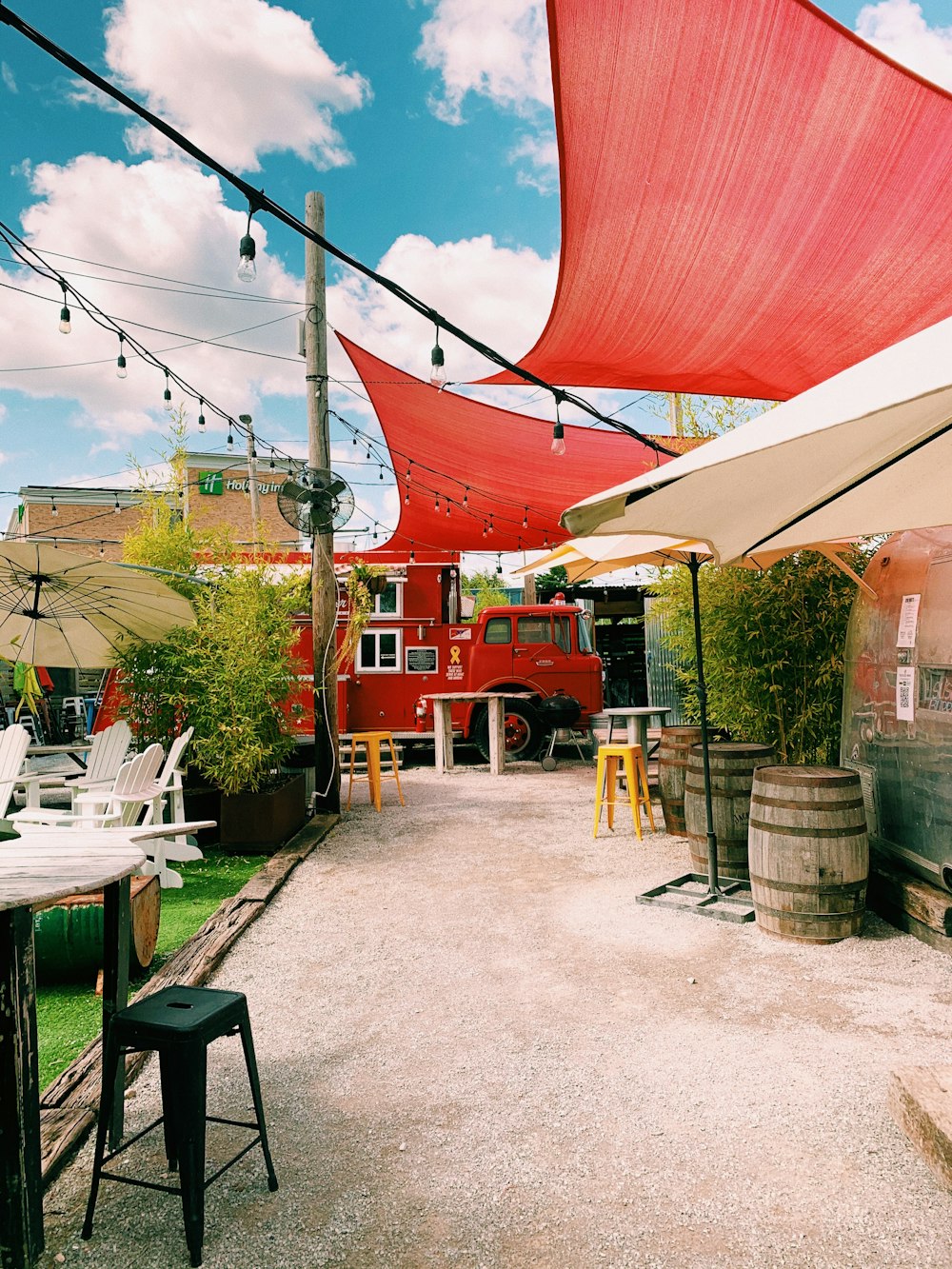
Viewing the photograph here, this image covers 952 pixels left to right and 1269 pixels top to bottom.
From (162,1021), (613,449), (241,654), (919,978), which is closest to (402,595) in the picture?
(613,449)

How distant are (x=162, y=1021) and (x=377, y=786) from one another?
5.68 meters

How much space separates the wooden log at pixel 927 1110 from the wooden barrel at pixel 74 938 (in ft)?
9.22

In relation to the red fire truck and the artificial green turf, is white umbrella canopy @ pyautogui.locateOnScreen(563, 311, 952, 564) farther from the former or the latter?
the red fire truck

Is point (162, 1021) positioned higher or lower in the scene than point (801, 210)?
lower

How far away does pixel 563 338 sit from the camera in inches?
234

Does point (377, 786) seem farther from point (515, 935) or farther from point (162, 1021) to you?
point (162, 1021)

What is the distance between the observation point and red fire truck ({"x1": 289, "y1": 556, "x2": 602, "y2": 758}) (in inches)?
403

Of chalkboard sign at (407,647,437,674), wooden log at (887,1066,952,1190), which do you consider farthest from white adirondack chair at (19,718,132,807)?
wooden log at (887,1066,952,1190)

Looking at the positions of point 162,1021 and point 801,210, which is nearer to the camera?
point 162,1021

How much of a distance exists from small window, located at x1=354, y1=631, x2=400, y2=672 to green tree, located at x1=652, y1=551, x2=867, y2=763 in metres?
5.29

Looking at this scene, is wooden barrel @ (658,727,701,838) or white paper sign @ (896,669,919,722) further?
wooden barrel @ (658,727,701,838)

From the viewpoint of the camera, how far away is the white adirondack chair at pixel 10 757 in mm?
4840

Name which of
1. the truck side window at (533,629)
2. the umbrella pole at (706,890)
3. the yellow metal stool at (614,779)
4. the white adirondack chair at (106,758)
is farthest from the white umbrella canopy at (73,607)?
the truck side window at (533,629)

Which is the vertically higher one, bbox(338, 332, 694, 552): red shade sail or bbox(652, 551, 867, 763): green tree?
bbox(338, 332, 694, 552): red shade sail
